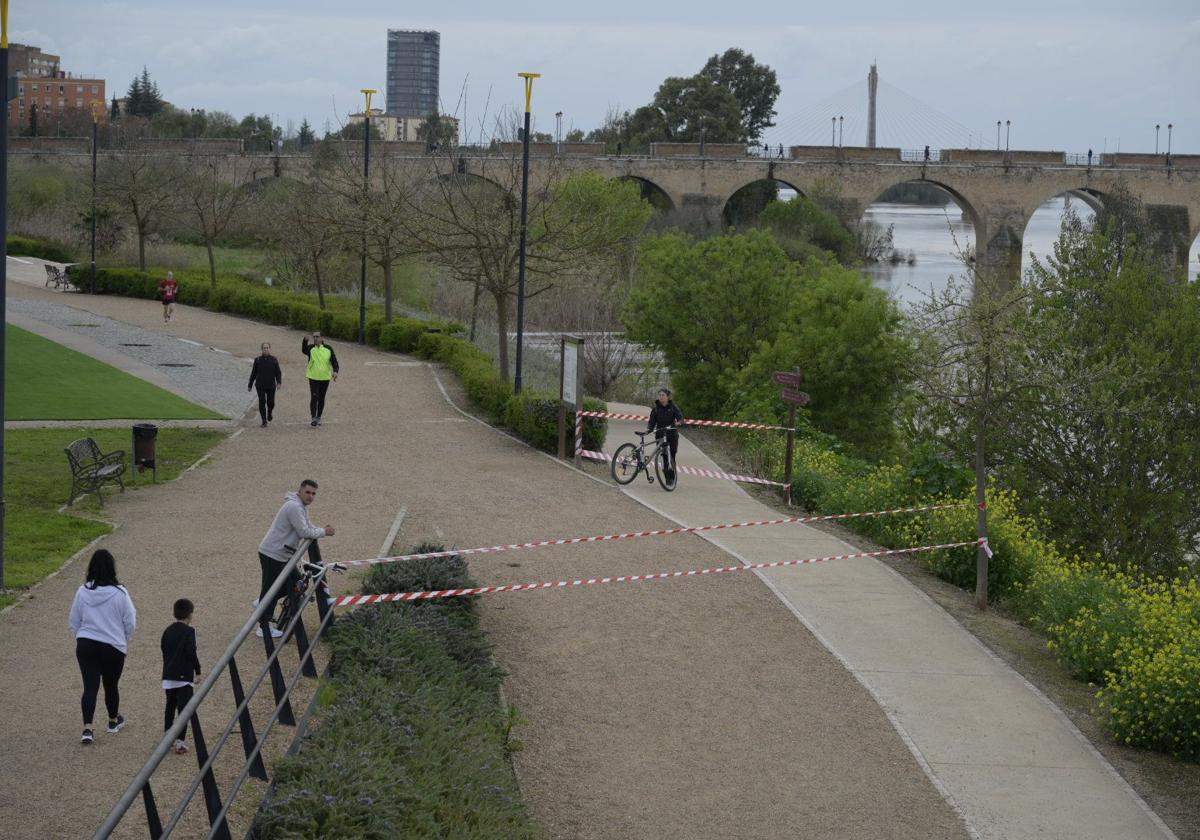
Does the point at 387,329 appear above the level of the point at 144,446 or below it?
above

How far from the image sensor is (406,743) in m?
7.73

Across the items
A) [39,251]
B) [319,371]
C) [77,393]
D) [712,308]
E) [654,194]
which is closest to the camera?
[319,371]

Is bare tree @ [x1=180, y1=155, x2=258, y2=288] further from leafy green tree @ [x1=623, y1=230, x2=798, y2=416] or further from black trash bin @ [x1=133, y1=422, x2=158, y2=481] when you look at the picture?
black trash bin @ [x1=133, y1=422, x2=158, y2=481]

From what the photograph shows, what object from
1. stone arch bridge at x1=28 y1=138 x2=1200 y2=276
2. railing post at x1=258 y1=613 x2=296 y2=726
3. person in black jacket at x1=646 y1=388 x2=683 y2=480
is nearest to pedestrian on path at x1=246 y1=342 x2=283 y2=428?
person in black jacket at x1=646 y1=388 x2=683 y2=480

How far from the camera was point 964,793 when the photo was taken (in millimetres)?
9094

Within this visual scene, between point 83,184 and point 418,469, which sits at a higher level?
point 83,184

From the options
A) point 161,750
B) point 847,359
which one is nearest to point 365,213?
point 847,359

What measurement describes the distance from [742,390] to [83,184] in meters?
34.2

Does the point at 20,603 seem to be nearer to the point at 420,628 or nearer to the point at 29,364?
the point at 420,628

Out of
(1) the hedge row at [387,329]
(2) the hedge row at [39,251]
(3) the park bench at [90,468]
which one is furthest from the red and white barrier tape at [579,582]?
(2) the hedge row at [39,251]

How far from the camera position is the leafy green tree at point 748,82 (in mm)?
105438

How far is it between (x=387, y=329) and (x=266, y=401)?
11224 mm

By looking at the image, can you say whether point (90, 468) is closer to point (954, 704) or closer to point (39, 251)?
point (954, 704)

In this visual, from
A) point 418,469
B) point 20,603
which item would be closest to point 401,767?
point 20,603
